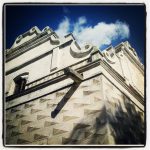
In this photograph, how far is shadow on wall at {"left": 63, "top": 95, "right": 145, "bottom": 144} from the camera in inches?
219

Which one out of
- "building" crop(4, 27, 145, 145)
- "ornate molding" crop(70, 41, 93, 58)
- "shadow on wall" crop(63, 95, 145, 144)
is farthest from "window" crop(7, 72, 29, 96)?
"shadow on wall" crop(63, 95, 145, 144)

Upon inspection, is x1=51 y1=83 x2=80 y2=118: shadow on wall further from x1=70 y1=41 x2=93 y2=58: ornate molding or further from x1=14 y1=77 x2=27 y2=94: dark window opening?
x1=14 y1=77 x2=27 y2=94: dark window opening

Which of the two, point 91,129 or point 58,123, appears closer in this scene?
point 91,129

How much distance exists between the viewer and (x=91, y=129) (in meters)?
5.67

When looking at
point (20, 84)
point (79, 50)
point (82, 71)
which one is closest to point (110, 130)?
point (82, 71)

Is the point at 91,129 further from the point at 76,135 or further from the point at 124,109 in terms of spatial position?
the point at 124,109

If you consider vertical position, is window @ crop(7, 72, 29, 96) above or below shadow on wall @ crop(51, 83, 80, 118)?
above

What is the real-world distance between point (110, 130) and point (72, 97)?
3.88ft

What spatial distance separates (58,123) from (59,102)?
1.65 ft

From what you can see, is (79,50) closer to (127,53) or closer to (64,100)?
(64,100)

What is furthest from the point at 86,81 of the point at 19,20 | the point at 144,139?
the point at 19,20

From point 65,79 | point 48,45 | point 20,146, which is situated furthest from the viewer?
point 48,45

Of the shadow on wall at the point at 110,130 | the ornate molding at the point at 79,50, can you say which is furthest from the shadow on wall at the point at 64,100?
the ornate molding at the point at 79,50

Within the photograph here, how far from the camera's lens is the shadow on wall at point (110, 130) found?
557 centimetres
